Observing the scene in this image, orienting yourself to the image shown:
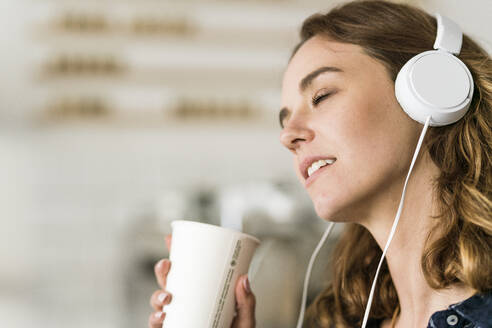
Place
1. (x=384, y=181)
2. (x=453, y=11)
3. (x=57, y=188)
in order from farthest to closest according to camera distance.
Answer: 1. (x=453, y=11)
2. (x=57, y=188)
3. (x=384, y=181)

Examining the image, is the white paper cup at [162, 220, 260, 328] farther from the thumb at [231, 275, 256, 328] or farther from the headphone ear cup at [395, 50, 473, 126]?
the headphone ear cup at [395, 50, 473, 126]

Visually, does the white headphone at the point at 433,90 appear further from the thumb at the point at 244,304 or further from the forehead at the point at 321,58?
the thumb at the point at 244,304

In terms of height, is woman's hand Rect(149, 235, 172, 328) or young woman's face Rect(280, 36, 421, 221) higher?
young woman's face Rect(280, 36, 421, 221)

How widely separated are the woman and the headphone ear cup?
2.0 inches

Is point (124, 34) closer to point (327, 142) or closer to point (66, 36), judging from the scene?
point (66, 36)

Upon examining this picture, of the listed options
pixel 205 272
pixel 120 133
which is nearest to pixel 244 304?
pixel 205 272

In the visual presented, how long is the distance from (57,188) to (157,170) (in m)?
0.46

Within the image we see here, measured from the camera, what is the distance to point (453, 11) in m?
2.50

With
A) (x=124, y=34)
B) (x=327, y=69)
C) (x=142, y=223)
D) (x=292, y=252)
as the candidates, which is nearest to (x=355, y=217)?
(x=327, y=69)

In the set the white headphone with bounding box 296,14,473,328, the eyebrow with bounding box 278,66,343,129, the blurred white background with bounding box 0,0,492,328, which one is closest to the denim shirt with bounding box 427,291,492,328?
the white headphone with bounding box 296,14,473,328

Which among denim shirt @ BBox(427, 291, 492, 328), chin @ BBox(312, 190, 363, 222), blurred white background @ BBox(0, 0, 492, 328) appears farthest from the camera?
blurred white background @ BBox(0, 0, 492, 328)

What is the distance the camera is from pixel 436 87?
810 mm

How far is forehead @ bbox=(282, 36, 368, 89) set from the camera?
911 mm

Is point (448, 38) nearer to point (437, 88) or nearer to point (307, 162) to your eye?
point (437, 88)
